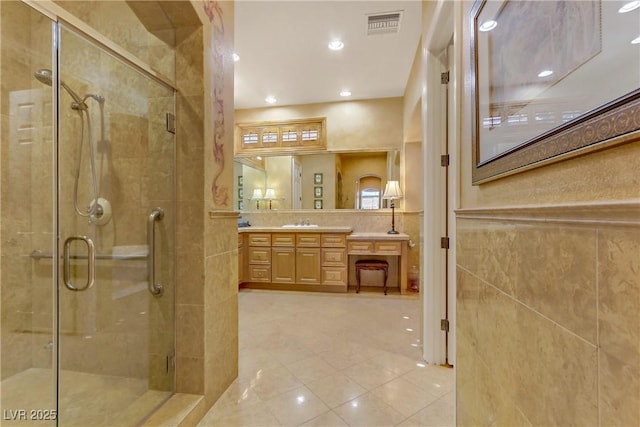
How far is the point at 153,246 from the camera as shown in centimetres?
158

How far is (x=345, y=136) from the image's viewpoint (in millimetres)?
4289

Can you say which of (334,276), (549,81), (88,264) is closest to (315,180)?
(334,276)

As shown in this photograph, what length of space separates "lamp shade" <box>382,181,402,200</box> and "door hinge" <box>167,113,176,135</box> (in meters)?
3.08

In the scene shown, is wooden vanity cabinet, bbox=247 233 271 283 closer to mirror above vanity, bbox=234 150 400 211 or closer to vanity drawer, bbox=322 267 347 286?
mirror above vanity, bbox=234 150 400 211

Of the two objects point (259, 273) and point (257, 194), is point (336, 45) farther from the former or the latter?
point (259, 273)

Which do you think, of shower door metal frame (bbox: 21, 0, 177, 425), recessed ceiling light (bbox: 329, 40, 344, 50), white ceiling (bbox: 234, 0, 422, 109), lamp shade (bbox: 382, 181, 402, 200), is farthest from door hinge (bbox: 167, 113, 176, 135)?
lamp shade (bbox: 382, 181, 402, 200)

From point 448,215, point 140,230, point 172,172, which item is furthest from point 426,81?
point 140,230

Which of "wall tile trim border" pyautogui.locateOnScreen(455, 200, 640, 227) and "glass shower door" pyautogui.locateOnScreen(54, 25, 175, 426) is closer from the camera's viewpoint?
"wall tile trim border" pyautogui.locateOnScreen(455, 200, 640, 227)

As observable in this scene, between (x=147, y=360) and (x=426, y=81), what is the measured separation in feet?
8.73

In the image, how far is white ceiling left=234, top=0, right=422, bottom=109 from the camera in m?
2.38

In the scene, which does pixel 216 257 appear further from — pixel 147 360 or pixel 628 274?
pixel 628 274

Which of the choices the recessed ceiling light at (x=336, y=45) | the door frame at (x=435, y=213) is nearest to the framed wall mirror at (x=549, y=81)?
the door frame at (x=435, y=213)

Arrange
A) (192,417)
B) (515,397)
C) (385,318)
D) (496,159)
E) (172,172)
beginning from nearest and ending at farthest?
1. (515,397)
2. (496,159)
3. (192,417)
4. (172,172)
5. (385,318)

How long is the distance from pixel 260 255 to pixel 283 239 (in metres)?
0.44
